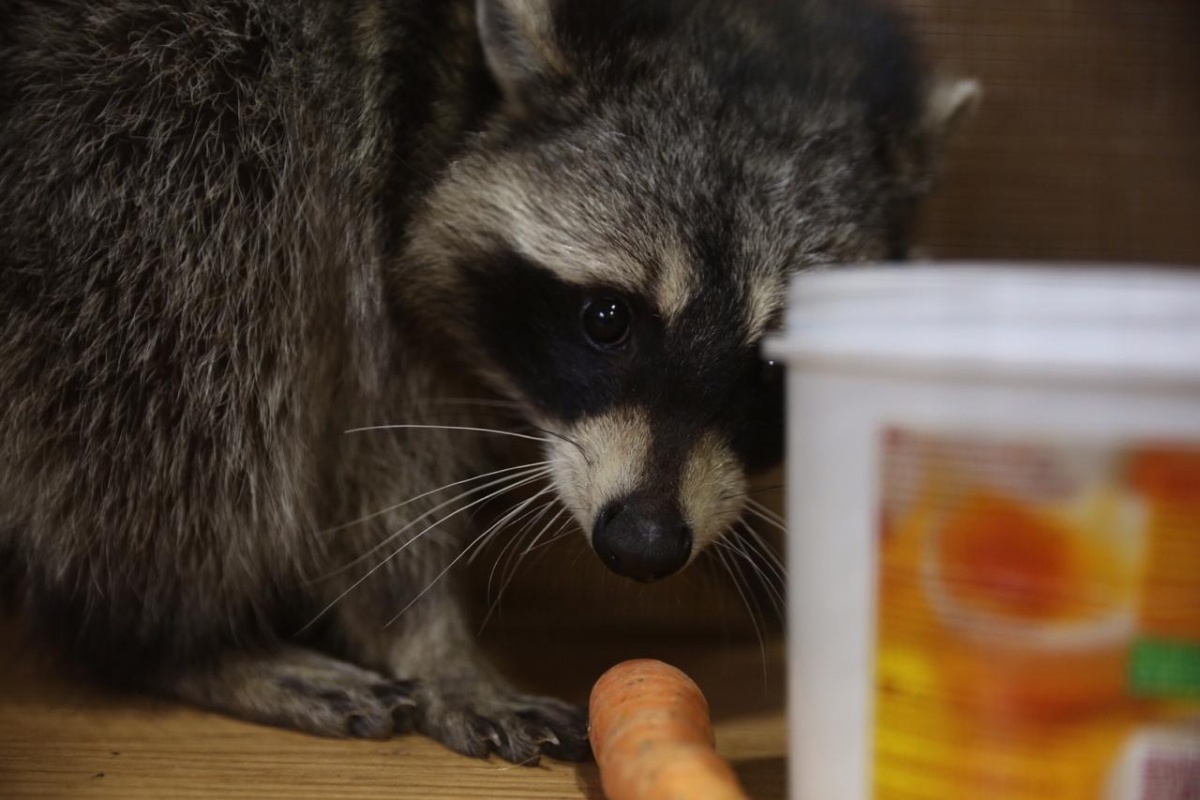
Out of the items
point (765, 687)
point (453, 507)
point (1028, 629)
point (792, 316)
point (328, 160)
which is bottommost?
point (765, 687)

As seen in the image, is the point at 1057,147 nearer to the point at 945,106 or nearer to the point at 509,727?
the point at 945,106

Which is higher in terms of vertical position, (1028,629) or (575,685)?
(1028,629)

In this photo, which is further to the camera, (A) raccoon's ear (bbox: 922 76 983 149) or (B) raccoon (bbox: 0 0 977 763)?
(A) raccoon's ear (bbox: 922 76 983 149)

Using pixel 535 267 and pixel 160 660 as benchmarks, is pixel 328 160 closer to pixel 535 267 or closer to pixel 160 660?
pixel 535 267

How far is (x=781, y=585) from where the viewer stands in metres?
1.31

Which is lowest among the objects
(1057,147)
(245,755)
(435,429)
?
(245,755)

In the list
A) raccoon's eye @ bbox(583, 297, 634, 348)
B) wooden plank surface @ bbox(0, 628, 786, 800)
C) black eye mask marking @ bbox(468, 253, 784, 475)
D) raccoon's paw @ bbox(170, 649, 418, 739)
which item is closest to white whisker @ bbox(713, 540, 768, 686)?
wooden plank surface @ bbox(0, 628, 786, 800)

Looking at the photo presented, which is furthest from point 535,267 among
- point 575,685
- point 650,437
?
point 575,685

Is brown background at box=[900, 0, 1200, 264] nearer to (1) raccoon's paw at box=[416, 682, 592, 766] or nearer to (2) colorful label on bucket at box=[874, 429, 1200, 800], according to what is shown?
(1) raccoon's paw at box=[416, 682, 592, 766]

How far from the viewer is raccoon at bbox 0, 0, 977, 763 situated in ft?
3.33

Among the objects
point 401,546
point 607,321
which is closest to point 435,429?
point 401,546

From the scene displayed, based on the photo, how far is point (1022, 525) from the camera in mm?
610

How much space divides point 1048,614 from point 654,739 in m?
0.32

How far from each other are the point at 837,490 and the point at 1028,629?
0.45 feet
